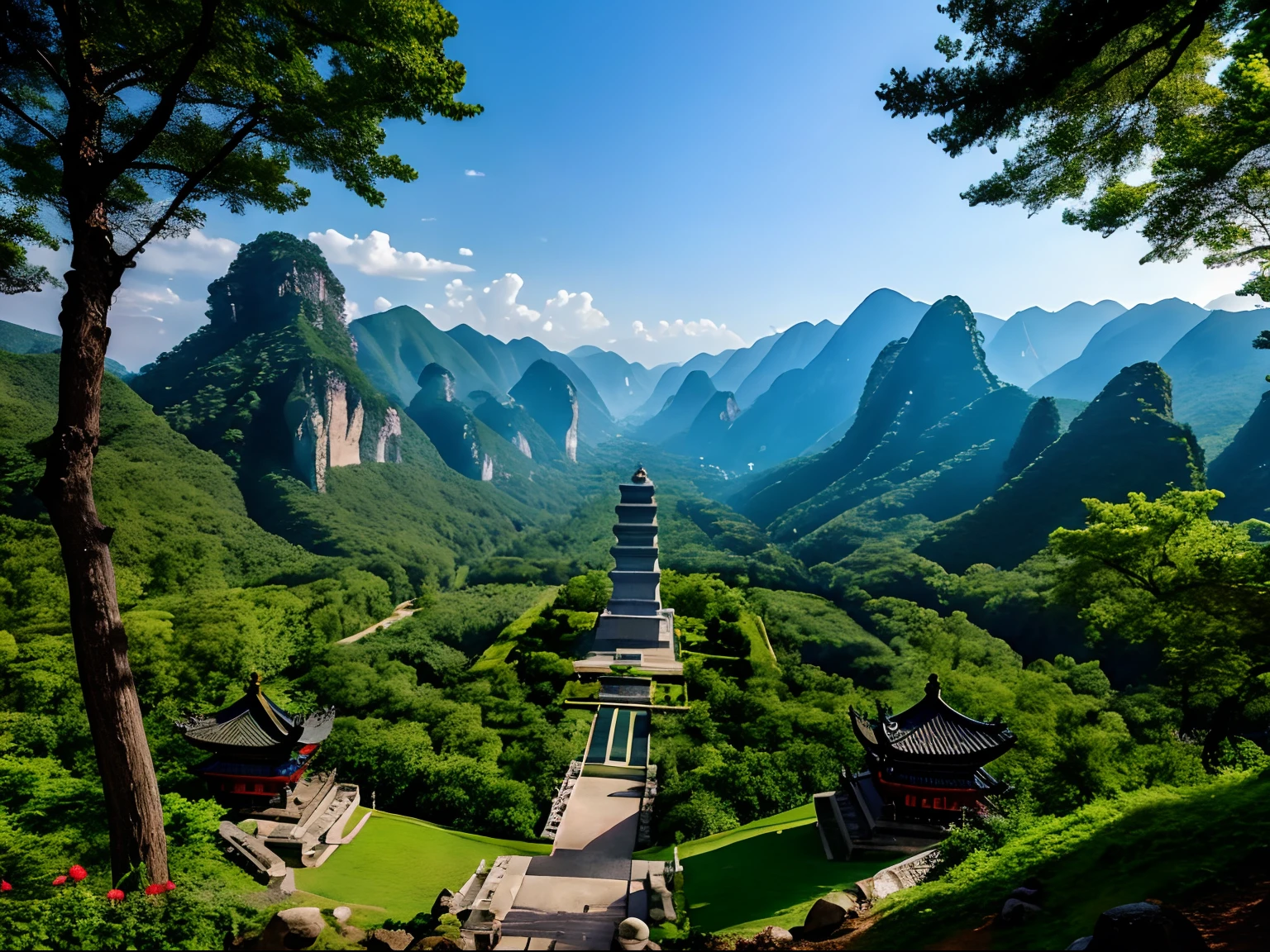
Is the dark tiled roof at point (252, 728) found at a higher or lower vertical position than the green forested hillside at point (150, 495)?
lower

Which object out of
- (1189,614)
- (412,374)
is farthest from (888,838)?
(412,374)

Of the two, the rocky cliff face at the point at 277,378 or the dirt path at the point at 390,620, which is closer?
the dirt path at the point at 390,620

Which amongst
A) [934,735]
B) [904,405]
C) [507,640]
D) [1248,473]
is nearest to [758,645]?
[507,640]

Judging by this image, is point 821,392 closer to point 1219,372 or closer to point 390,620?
point 1219,372

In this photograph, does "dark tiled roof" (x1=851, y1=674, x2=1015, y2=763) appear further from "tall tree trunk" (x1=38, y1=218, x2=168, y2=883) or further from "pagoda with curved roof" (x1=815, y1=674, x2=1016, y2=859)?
"tall tree trunk" (x1=38, y1=218, x2=168, y2=883)

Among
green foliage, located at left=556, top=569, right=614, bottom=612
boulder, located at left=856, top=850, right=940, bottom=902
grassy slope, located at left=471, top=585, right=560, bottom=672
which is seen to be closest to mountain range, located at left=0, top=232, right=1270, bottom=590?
grassy slope, located at left=471, top=585, right=560, bottom=672

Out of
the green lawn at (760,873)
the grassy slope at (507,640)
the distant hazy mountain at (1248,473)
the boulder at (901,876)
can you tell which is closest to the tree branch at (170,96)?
the green lawn at (760,873)

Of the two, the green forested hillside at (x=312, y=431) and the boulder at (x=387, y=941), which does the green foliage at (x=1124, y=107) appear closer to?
the boulder at (x=387, y=941)
